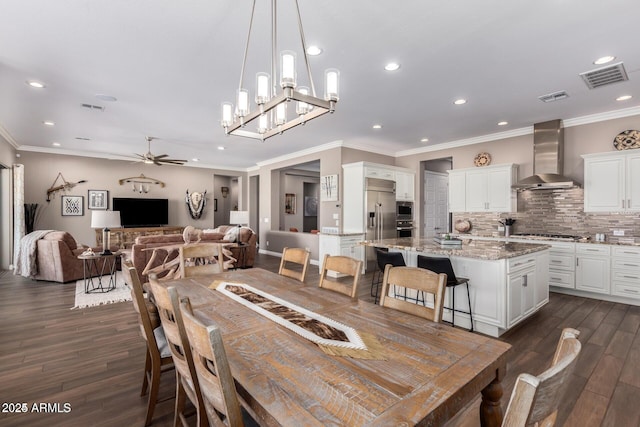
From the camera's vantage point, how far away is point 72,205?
304 inches

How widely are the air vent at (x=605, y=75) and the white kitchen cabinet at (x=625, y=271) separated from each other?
88.7 inches

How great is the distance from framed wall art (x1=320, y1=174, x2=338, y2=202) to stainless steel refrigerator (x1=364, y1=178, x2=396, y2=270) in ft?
2.52

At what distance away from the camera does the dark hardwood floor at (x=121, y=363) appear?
1.96 meters

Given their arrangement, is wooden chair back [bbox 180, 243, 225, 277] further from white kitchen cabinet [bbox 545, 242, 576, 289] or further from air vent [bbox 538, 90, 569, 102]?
white kitchen cabinet [bbox 545, 242, 576, 289]

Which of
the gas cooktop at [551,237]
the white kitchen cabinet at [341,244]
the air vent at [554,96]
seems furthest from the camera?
the white kitchen cabinet at [341,244]

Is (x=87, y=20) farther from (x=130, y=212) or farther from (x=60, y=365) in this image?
(x=130, y=212)

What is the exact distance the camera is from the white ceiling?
2.32 m

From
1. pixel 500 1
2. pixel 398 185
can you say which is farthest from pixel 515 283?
pixel 398 185

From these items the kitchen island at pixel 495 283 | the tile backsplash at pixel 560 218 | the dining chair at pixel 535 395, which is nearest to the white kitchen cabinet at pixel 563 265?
the tile backsplash at pixel 560 218

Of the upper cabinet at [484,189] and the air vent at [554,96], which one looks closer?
the air vent at [554,96]

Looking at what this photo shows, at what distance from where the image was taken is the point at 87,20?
7.91ft

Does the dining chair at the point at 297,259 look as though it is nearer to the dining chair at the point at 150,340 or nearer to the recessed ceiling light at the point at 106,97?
the dining chair at the point at 150,340

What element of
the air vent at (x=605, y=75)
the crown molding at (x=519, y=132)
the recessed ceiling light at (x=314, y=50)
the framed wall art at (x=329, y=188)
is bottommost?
the framed wall art at (x=329, y=188)

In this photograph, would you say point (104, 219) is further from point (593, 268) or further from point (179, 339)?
point (593, 268)
